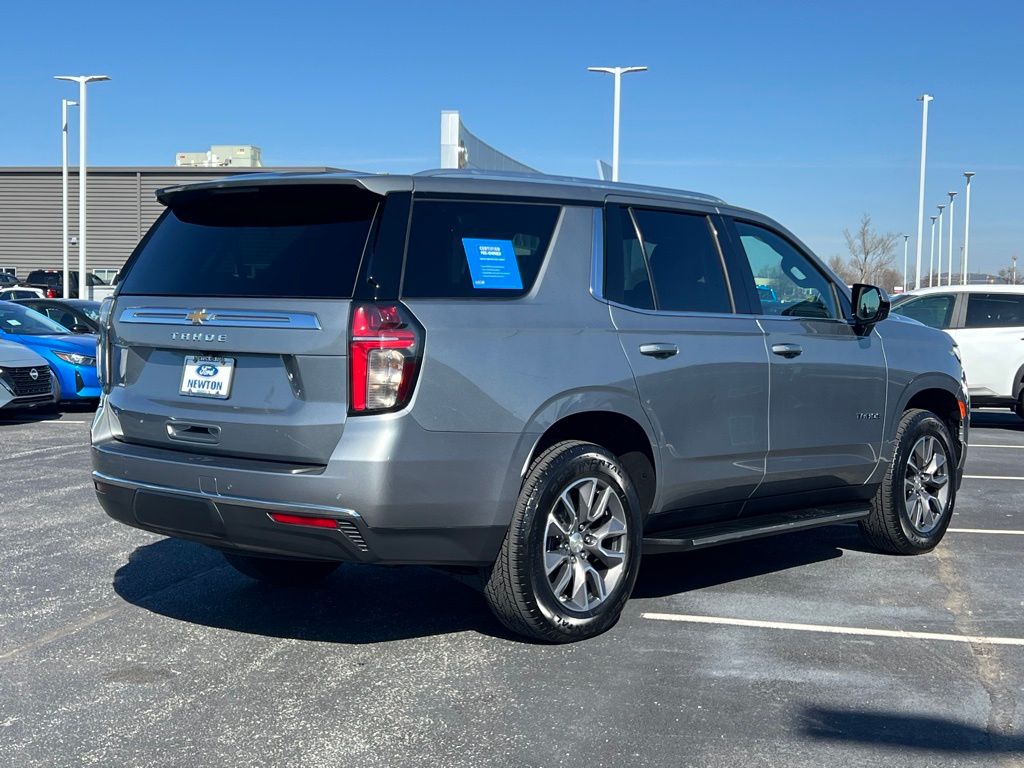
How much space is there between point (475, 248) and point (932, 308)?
12471mm

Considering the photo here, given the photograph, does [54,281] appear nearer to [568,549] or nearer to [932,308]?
[932,308]

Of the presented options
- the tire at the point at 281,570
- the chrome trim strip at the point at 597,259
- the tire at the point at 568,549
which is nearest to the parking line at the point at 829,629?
the tire at the point at 568,549

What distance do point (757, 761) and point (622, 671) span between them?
100cm

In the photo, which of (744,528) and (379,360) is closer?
(379,360)

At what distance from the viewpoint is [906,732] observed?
4.13m

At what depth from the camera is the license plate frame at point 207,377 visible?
15.4ft

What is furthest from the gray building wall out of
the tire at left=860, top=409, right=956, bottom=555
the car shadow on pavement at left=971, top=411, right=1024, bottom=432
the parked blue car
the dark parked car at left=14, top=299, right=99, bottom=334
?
the tire at left=860, top=409, right=956, bottom=555

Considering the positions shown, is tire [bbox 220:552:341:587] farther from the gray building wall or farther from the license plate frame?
the gray building wall

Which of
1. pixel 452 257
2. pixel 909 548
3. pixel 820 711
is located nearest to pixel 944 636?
pixel 820 711

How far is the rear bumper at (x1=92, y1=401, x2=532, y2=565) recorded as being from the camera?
4441mm

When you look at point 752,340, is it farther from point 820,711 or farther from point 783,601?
point 820,711

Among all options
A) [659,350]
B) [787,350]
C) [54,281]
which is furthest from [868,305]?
[54,281]

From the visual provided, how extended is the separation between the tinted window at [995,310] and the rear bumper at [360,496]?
12.4m

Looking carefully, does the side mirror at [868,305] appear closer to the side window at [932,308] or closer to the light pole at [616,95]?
the side window at [932,308]
